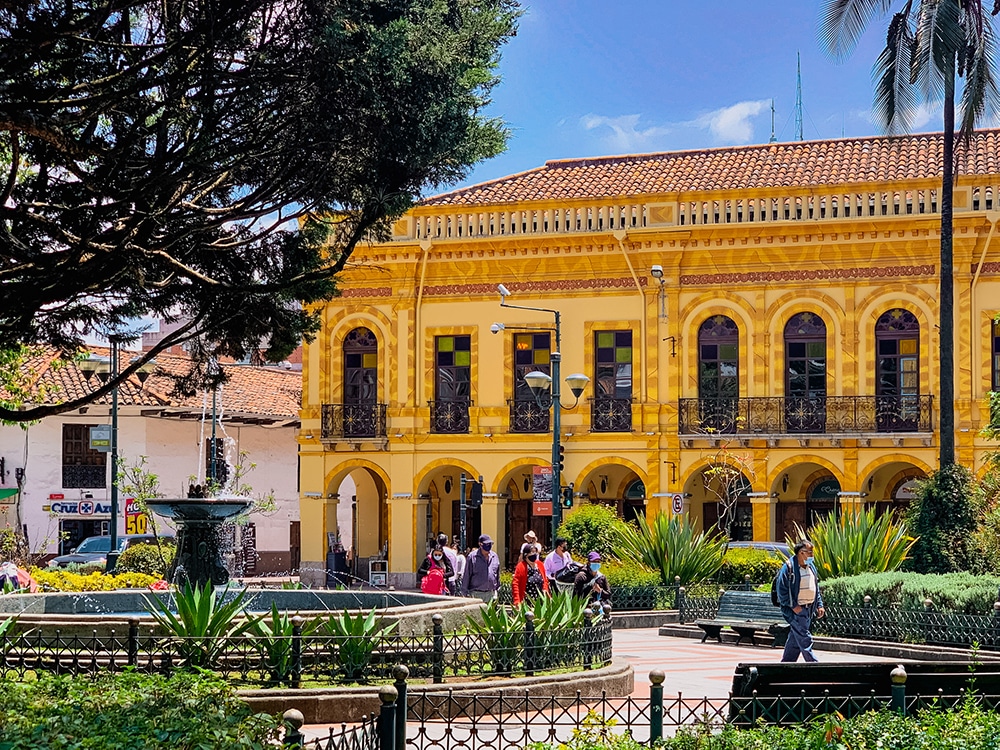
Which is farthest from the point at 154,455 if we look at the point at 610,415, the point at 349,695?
the point at 349,695

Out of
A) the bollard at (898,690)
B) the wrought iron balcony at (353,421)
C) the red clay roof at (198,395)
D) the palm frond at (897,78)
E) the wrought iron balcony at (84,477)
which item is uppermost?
the palm frond at (897,78)

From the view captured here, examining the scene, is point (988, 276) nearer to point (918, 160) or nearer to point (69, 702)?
point (918, 160)

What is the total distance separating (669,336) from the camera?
3847cm

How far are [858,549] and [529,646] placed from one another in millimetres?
12384

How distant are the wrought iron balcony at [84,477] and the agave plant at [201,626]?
106ft

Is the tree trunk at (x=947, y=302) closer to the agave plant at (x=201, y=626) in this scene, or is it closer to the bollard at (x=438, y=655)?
the bollard at (x=438, y=655)

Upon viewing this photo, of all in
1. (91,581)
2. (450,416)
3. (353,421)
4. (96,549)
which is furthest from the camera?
(353,421)

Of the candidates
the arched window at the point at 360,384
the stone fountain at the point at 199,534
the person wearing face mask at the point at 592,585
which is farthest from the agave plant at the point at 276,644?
the arched window at the point at 360,384

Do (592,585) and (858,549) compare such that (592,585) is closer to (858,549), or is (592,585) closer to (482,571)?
(482,571)

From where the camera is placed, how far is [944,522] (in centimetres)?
2548

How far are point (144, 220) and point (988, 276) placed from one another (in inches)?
1120

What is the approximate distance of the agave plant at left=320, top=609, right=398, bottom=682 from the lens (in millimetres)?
13461

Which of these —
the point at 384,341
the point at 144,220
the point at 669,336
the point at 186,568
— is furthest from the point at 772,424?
the point at 144,220

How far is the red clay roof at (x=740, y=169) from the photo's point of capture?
38594 mm
